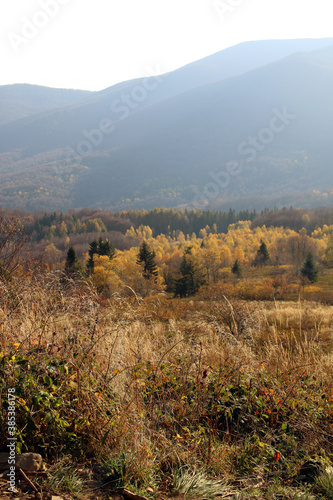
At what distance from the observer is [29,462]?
248cm

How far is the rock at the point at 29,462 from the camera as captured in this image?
2.47 m

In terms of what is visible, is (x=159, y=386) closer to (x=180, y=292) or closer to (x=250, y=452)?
(x=250, y=452)

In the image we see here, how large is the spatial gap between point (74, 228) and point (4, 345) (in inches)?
4560

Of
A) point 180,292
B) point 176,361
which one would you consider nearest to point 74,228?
point 180,292

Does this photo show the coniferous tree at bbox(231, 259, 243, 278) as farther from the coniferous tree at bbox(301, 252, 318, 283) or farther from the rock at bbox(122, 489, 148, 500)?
the rock at bbox(122, 489, 148, 500)

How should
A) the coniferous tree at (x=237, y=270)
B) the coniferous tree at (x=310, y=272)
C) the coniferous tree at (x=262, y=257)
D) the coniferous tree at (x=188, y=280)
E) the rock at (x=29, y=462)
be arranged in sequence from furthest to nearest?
the coniferous tree at (x=262, y=257)
the coniferous tree at (x=237, y=270)
the coniferous tree at (x=310, y=272)
the coniferous tree at (x=188, y=280)
the rock at (x=29, y=462)

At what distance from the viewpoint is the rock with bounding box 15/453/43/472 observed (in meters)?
2.47

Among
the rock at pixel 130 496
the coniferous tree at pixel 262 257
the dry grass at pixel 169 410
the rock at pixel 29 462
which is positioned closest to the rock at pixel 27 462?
the rock at pixel 29 462

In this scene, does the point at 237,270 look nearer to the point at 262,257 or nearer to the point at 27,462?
the point at 262,257

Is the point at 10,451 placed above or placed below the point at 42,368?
below

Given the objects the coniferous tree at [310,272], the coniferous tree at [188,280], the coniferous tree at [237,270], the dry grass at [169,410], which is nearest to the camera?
the dry grass at [169,410]

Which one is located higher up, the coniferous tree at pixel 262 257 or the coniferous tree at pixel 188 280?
the coniferous tree at pixel 188 280

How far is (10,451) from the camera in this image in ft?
8.14

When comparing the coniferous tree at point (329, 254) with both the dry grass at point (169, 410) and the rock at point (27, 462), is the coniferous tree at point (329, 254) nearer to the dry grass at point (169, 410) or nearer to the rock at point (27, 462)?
the dry grass at point (169, 410)
